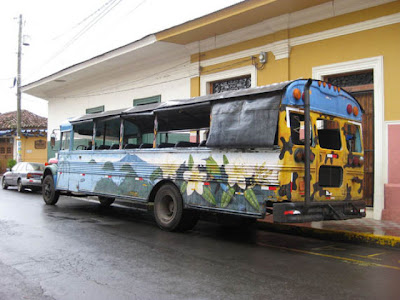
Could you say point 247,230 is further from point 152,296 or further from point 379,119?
point 152,296

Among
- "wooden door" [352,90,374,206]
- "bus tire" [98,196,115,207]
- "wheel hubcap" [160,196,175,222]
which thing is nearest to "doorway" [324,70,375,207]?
"wooden door" [352,90,374,206]

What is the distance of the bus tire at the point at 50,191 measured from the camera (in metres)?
12.7

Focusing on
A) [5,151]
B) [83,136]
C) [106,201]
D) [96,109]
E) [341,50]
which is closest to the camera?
[341,50]

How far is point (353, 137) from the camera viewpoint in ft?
26.9

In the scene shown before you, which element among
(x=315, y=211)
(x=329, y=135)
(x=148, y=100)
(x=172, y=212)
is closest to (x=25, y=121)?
(x=148, y=100)

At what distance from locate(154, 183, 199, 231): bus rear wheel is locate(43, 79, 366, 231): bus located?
0.02m

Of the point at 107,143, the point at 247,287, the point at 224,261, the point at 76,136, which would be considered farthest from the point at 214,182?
the point at 76,136

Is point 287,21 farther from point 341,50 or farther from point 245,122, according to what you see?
point 245,122

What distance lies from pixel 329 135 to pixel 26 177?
46.0 feet

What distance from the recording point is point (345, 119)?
314 inches

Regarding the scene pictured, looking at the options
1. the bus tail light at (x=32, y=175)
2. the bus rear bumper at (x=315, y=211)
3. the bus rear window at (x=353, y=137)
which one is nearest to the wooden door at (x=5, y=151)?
the bus tail light at (x=32, y=175)

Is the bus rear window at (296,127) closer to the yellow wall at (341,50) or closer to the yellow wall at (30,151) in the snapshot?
the yellow wall at (341,50)

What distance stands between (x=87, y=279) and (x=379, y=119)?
26.3 ft

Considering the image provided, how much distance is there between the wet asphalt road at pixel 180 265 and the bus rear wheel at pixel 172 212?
0.27m
